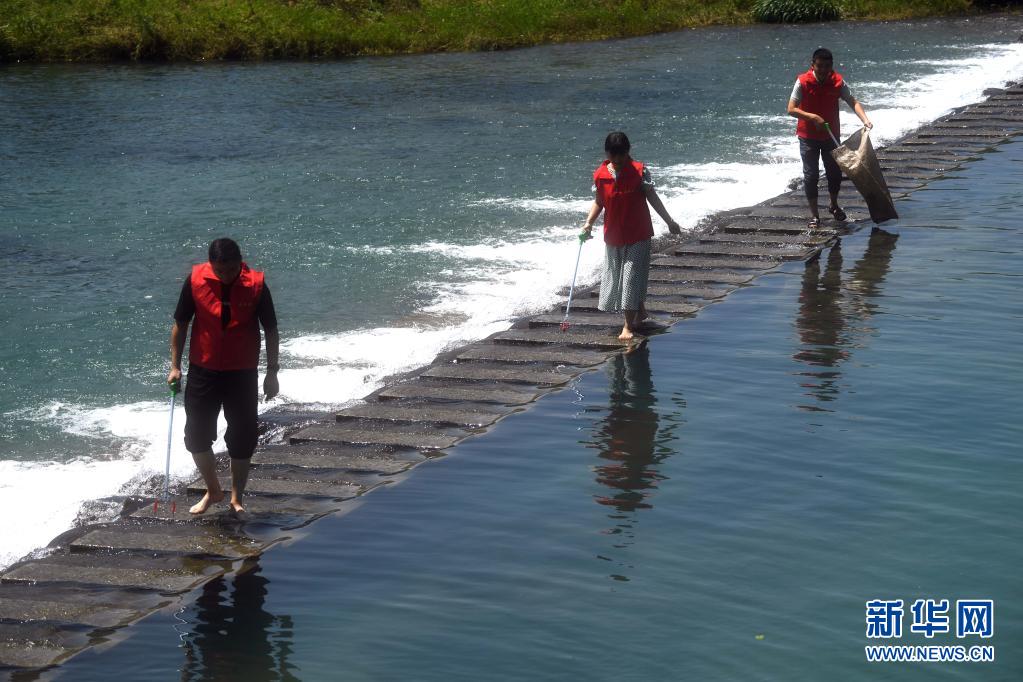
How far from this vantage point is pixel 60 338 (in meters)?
13.4

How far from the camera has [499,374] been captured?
1103cm

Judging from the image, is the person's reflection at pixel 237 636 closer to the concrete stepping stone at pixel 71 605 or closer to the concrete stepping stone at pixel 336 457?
the concrete stepping stone at pixel 71 605

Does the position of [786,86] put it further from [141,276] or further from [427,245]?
[141,276]

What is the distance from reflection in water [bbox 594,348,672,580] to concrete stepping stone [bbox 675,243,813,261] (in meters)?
3.84

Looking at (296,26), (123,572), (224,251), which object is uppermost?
(296,26)

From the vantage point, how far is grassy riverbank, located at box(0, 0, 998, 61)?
34125 millimetres

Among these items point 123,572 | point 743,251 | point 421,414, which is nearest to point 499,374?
point 421,414

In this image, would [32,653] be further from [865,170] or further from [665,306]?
[865,170]

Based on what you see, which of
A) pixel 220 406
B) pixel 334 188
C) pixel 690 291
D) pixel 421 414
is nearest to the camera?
pixel 220 406

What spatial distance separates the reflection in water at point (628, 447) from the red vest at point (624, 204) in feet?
3.36

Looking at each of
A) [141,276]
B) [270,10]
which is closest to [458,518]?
[141,276]

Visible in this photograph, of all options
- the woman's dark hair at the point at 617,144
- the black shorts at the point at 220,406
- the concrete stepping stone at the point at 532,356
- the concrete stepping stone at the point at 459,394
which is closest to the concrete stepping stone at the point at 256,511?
the black shorts at the point at 220,406

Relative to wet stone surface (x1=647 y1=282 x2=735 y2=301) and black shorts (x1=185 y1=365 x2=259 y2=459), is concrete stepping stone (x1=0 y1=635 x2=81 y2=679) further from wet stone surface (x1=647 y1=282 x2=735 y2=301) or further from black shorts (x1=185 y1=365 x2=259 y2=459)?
wet stone surface (x1=647 y1=282 x2=735 y2=301)

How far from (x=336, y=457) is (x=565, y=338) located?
10.5 ft
